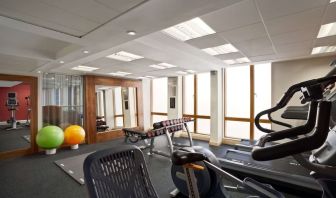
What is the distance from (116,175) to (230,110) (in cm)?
527

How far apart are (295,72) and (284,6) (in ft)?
11.4

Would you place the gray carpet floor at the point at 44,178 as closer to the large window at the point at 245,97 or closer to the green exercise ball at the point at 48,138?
the green exercise ball at the point at 48,138

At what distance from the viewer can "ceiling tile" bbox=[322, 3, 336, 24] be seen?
1934 mm

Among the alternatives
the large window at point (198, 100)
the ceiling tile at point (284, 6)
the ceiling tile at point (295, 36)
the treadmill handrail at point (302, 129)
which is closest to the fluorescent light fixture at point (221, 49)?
the ceiling tile at point (295, 36)

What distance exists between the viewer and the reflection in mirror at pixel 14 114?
16.6ft

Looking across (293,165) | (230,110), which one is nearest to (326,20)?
(293,165)

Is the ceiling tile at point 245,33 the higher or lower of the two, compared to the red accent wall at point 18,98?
higher

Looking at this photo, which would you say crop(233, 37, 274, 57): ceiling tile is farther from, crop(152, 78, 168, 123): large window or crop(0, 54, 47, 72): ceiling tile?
crop(152, 78, 168, 123): large window

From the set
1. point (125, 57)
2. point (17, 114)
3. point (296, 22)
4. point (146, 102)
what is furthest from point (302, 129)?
point (146, 102)

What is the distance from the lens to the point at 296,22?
2309 mm

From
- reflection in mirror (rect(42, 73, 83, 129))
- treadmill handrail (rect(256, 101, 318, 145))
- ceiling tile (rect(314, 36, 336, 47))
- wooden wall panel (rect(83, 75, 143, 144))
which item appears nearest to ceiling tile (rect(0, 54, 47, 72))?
reflection in mirror (rect(42, 73, 83, 129))

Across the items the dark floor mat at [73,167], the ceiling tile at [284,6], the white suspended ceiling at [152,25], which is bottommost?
the dark floor mat at [73,167]

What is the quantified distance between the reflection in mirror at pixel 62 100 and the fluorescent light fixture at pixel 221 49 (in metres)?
4.46

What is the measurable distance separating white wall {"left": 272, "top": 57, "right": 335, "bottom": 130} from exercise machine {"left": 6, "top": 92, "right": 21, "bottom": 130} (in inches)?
298
